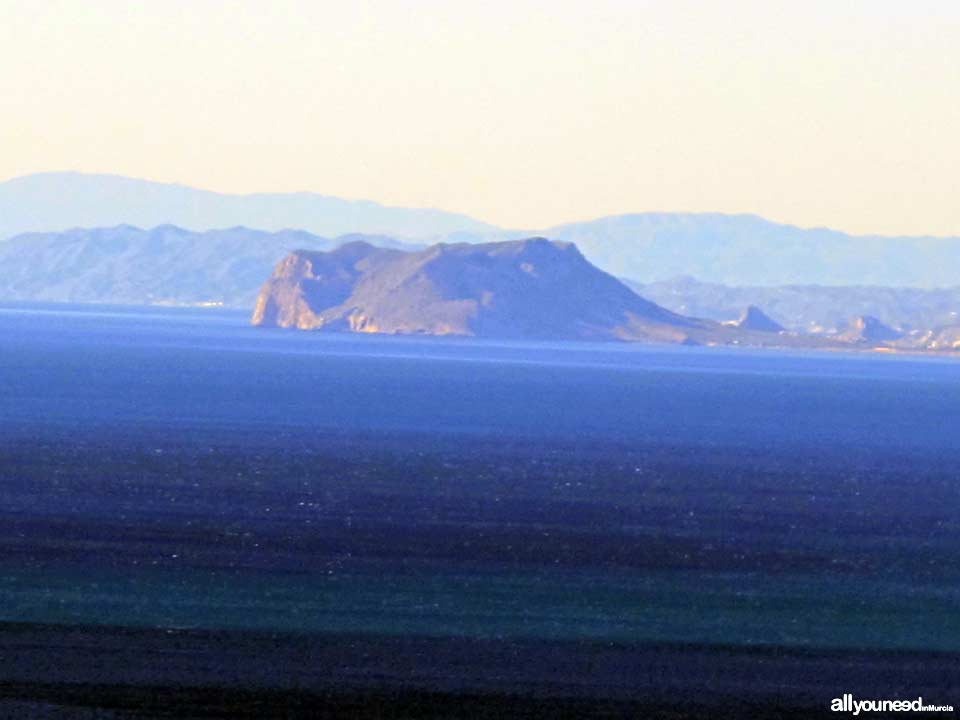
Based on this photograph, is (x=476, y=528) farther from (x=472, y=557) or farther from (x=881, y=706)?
(x=881, y=706)

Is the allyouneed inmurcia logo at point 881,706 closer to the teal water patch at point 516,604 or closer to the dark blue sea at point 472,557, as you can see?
the dark blue sea at point 472,557

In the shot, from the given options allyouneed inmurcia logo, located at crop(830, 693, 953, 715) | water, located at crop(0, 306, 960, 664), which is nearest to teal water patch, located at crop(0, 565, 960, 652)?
water, located at crop(0, 306, 960, 664)

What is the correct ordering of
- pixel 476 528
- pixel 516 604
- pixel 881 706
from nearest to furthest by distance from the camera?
pixel 881 706 < pixel 516 604 < pixel 476 528

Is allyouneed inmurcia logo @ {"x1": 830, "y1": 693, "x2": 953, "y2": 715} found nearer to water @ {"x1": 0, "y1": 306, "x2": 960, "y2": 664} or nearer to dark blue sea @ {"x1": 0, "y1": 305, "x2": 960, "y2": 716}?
dark blue sea @ {"x1": 0, "y1": 305, "x2": 960, "y2": 716}

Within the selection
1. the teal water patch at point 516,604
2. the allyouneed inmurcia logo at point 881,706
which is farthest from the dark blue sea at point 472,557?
the allyouneed inmurcia logo at point 881,706

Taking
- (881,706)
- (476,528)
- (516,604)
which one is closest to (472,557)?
(476,528)
